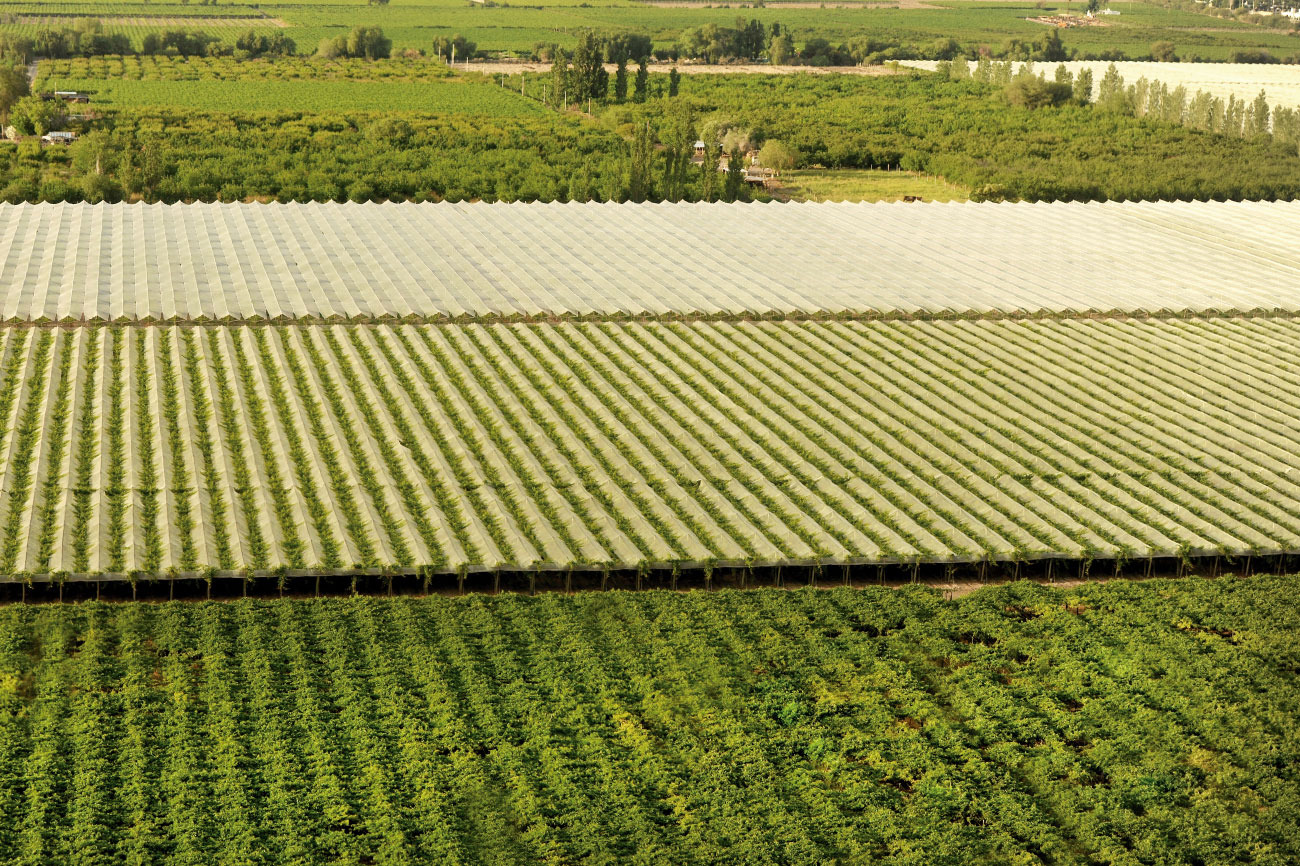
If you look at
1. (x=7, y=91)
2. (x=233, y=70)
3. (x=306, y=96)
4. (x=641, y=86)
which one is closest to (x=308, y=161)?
(x=7, y=91)

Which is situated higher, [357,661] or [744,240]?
[744,240]

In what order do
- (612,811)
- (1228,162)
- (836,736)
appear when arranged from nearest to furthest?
1. (612,811)
2. (836,736)
3. (1228,162)

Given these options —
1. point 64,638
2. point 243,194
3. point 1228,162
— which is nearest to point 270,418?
point 64,638

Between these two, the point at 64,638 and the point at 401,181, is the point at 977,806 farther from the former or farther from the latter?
the point at 401,181

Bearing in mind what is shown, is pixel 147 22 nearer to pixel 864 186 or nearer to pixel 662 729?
pixel 864 186

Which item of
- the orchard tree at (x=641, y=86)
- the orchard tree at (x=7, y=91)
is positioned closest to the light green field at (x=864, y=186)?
the orchard tree at (x=641, y=86)

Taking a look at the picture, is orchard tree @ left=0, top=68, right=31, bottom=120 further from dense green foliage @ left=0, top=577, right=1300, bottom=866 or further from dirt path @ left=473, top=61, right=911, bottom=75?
dense green foliage @ left=0, top=577, right=1300, bottom=866
